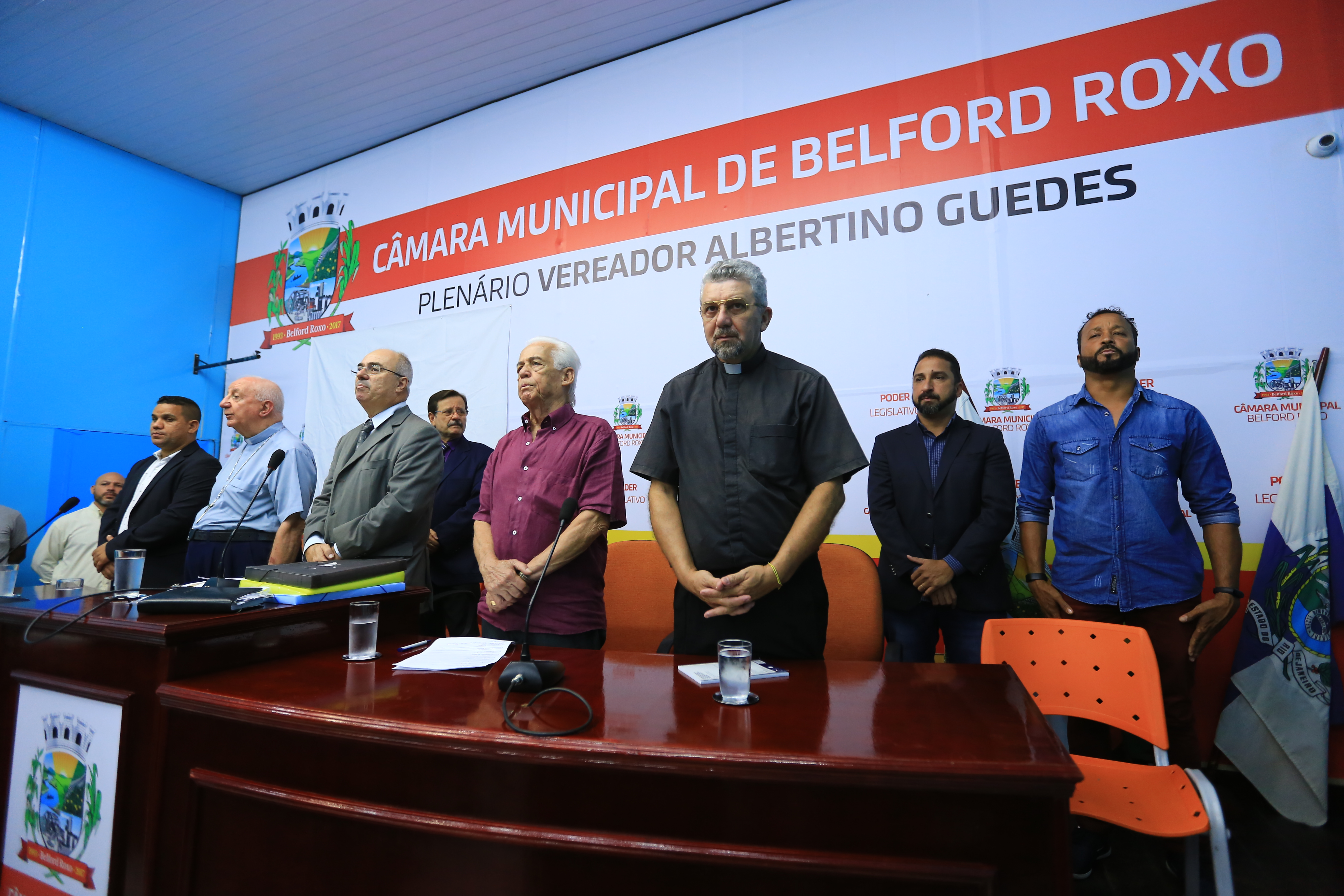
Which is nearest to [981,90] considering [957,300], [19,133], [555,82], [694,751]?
[957,300]

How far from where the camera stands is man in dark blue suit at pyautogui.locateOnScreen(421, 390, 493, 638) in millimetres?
3059

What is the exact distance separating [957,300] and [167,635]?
296 cm

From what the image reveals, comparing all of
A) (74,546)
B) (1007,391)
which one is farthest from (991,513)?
(74,546)

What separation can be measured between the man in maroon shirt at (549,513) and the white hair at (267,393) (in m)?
1.34

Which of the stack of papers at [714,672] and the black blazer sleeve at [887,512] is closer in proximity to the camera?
the stack of papers at [714,672]

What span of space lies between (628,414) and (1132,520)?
2.33 meters

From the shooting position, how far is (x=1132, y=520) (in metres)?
2.14

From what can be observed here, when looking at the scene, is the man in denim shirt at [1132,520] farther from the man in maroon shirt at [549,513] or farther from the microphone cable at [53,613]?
the microphone cable at [53,613]

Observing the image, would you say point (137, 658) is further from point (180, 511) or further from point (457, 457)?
point (457, 457)

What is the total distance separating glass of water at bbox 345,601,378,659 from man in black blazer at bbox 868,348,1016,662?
158 cm

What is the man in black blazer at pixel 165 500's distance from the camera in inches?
116

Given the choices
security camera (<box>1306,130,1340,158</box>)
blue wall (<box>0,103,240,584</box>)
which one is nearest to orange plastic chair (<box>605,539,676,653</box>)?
security camera (<box>1306,130,1340,158</box>)

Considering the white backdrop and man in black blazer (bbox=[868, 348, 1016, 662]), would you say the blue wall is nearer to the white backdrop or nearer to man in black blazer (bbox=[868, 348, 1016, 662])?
the white backdrop

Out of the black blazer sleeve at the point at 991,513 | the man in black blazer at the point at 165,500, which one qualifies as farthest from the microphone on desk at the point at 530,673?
the man in black blazer at the point at 165,500
